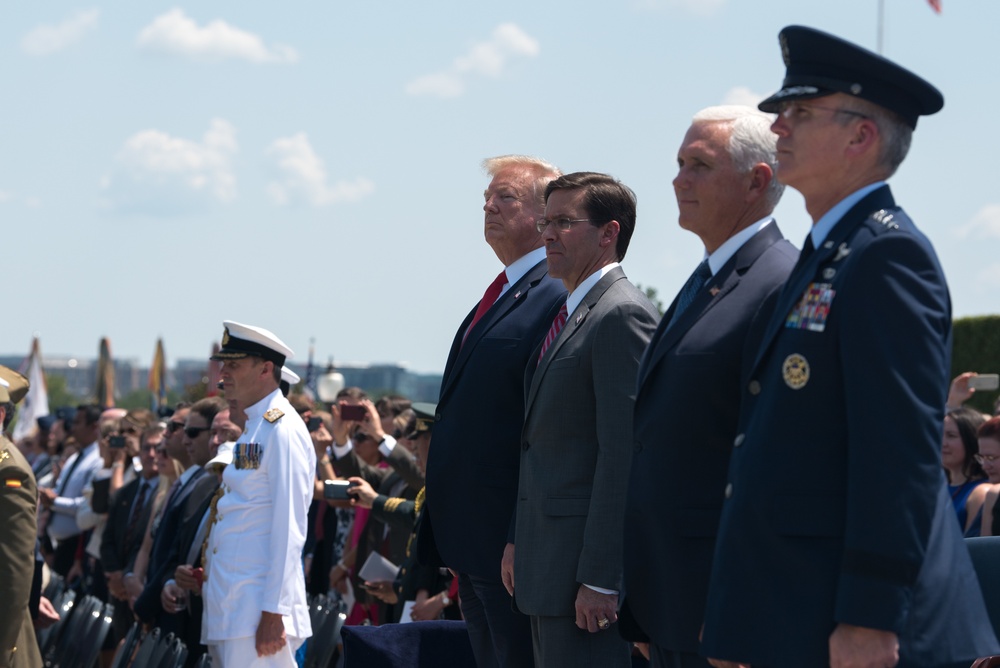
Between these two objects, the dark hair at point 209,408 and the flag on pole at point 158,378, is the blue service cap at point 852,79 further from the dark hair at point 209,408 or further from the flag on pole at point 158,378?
the flag on pole at point 158,378

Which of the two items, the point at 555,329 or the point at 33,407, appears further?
the point at 33,407

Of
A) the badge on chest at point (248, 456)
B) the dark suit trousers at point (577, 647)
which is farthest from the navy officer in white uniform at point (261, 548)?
the dark suit trousers at point (577, 647)

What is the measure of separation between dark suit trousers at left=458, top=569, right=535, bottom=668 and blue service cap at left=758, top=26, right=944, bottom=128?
87.4 inches

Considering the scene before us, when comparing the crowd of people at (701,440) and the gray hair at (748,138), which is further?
the gray hair at (748,138)

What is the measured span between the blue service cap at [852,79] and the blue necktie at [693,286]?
2.27ft

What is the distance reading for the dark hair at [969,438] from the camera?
7.17 m

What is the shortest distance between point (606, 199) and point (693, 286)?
0.85 m

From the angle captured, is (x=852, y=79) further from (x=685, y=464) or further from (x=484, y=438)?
(x=484, y=438)

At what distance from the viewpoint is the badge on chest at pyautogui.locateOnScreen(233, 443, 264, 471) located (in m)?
6.46

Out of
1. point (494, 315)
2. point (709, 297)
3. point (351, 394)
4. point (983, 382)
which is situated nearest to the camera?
point (709, 297)

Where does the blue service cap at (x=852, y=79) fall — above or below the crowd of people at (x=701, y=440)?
above

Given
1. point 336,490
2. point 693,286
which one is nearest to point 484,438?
point 693,286

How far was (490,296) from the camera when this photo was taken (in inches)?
205

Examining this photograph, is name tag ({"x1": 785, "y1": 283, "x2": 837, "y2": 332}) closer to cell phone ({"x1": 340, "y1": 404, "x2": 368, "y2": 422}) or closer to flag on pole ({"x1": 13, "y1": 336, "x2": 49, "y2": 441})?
cell phone ({"x1": 340, "y1": 404, "x2": 368, "y2": 422})
